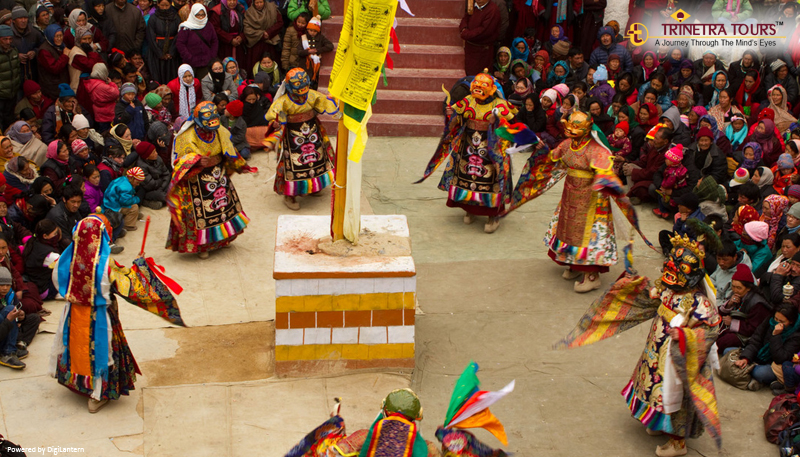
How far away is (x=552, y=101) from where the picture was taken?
1118 cm

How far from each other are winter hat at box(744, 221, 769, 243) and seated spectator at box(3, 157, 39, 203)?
6.51 meters

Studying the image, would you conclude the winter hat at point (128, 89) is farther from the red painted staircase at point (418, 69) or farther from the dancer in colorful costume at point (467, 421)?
the dancer in colorful costume at point (467, 421)

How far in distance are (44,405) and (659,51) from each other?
9.47 m

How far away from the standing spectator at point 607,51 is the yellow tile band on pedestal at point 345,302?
7403 mm

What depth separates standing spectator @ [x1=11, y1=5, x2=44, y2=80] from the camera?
10.4 meters

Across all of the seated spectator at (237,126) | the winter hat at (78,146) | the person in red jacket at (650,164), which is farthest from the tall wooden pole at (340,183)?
the seated spectator at (237,126)

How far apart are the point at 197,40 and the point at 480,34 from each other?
12.6 ft

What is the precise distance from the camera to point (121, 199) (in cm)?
892

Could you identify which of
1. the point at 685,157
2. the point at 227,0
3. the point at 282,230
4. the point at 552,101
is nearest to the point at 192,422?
the point at 282,230

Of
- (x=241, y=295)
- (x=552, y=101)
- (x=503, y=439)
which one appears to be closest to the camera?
(x=503, y=439)

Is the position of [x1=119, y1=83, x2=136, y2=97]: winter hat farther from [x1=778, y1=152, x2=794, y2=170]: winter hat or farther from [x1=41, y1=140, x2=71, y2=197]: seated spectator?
[x1=778, y1=152, x2=794, y2=170]: winter hat

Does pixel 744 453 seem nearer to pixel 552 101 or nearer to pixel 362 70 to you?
pixel 362 70

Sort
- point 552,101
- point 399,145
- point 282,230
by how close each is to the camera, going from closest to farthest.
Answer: point 282,230, point 552,101, point 399,145

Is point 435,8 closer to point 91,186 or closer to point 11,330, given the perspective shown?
point 91,186
